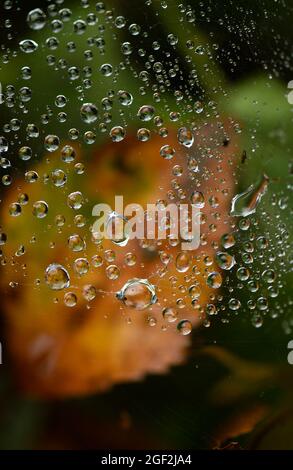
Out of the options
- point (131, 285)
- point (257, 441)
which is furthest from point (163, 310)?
point (257, 441)

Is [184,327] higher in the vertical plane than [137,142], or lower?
lower

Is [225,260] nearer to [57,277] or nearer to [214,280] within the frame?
[214,280]

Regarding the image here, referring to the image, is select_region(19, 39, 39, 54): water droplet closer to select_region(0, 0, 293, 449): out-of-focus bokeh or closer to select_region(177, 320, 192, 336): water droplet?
select_region(0, 0, 293, 449): out-of-focus bokeh

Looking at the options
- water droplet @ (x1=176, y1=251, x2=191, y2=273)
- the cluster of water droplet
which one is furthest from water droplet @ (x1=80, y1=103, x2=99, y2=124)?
water droplet @ (x1=176, y1=251, x2=191, y2=273)

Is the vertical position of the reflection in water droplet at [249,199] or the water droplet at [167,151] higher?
the water droplet at [167,151]

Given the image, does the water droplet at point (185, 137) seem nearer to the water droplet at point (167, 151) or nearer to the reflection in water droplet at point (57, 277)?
the water droplet at point (167, 151)

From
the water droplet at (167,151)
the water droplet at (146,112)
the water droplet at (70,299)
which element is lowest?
the water droplet at (70,299)

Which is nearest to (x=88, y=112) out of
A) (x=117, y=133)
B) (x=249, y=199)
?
(x=117, y=133)

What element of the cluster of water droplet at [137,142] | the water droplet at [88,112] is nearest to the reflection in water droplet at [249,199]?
the cluster of water droplet at [137,142]

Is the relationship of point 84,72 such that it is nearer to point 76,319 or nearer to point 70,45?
point 70,45
